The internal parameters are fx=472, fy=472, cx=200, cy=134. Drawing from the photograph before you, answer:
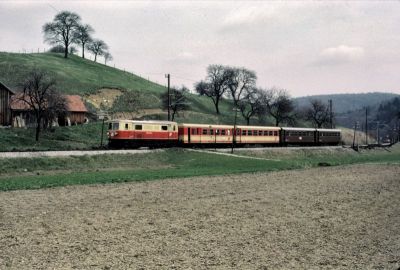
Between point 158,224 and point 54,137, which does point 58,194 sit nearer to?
point 158,224

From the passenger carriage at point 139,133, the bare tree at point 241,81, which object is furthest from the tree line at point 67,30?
the passenger carriage at point 139,133

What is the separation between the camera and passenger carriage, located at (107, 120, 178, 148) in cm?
4734

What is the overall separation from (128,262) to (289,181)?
68.7ft

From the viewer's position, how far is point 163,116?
94250 millimetres

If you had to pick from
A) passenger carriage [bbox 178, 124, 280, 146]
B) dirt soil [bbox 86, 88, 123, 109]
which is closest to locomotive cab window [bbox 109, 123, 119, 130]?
passenger carriage [bbox 178, 124, 280, 146]

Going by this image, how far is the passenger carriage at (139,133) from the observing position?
47.3 metres

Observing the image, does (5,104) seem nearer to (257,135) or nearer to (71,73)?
(257,135)

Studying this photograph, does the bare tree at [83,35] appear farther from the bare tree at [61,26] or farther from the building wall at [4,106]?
the building wall at [4,106]

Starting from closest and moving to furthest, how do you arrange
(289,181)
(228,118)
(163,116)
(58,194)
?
1. (58,194)
2. (289,181)
3. (163,116)
4. (228,118)

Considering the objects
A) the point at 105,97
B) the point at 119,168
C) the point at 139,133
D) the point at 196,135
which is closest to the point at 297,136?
the point at 196,135

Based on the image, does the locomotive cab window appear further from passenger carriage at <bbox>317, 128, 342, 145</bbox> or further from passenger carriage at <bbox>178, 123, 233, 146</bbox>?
passenger carriage at <bbox>317, 128, 342, 145</bbox>

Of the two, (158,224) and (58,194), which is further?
(58,194)

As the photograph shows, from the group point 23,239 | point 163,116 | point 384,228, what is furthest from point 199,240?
point 163,116

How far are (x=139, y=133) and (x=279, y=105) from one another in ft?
237
